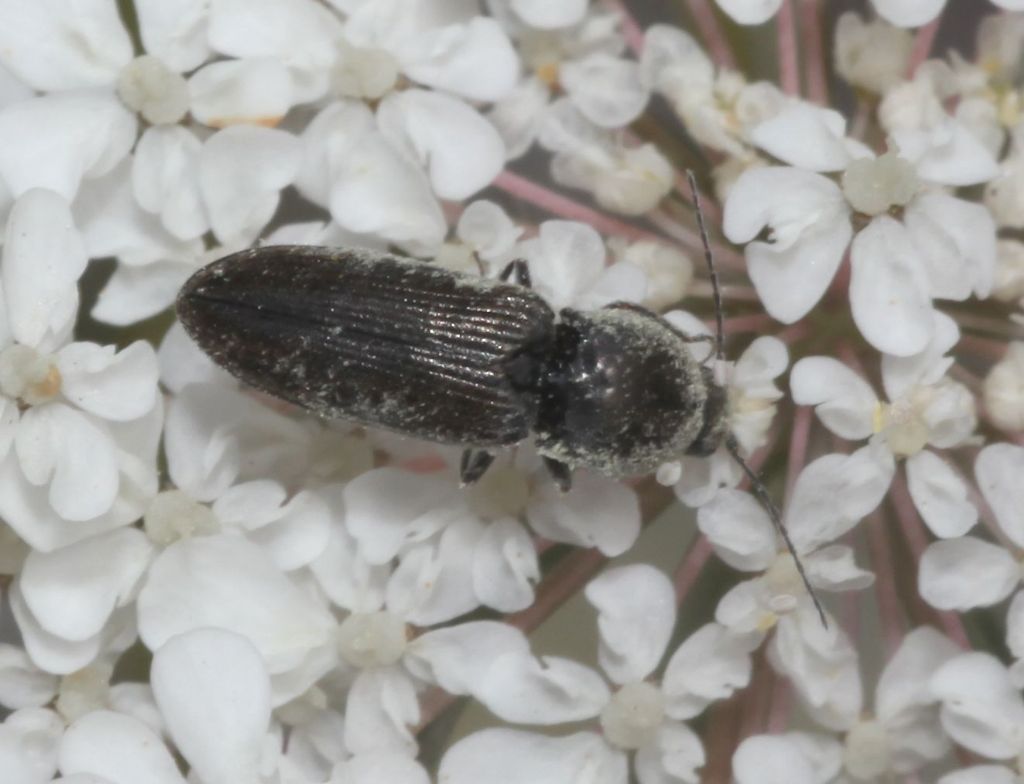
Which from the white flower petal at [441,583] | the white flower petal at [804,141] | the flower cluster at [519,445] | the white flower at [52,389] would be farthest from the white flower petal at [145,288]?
the white flower petal at [804,141]

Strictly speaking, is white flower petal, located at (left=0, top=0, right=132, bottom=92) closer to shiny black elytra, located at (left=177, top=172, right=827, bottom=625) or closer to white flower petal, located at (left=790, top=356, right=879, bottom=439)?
shiny black elytra, located at (left=177, top=172, right=827, bottom=625)

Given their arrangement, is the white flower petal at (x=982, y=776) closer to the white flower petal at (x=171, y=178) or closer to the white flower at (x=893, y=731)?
the white flower at (x=893, y=731)

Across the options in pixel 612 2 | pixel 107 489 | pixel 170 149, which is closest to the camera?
pixel 107 489

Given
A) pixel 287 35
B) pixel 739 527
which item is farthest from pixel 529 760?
pixel 287 35

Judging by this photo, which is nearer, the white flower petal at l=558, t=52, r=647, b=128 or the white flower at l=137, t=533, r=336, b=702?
the white flower at l=137, t=533, r=336, b=702

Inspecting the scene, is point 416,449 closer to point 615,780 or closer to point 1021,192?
point 615,780

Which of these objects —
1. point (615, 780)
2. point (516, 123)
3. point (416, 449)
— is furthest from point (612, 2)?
point (615, 780)

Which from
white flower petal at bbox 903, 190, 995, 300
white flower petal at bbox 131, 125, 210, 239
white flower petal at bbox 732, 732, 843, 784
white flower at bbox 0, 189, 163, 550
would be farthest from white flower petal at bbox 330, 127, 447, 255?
white flower petal at bbox 732, 732, 843, 784
